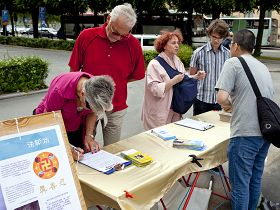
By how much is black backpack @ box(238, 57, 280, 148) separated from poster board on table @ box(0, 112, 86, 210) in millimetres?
1381

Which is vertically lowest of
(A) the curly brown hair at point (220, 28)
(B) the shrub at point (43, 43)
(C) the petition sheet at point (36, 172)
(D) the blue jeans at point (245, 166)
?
(B) the shrub at point (43, 43)

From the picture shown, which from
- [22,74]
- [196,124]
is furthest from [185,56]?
[196,124]

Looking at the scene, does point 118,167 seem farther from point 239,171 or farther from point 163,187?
point 239,171

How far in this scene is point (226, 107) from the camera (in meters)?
2.78

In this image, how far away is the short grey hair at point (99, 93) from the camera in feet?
6.89

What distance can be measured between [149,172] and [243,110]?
2.82 feet

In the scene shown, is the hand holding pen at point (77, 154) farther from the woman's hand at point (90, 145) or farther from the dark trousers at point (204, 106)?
the dark trousers at point (204, 106)

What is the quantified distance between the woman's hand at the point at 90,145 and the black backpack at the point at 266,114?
4.03ft

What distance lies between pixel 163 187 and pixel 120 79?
118 cm

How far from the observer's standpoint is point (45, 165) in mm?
1885

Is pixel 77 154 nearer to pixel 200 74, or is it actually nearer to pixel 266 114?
pixel 266 114

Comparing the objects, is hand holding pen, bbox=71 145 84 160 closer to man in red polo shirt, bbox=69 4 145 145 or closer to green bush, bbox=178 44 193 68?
man in red polo shirt, bbox=69 4 145 145

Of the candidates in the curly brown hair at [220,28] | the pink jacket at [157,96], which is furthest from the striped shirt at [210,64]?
the pink jacket at [157,96]

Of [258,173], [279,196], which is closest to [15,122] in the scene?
[258,173]
